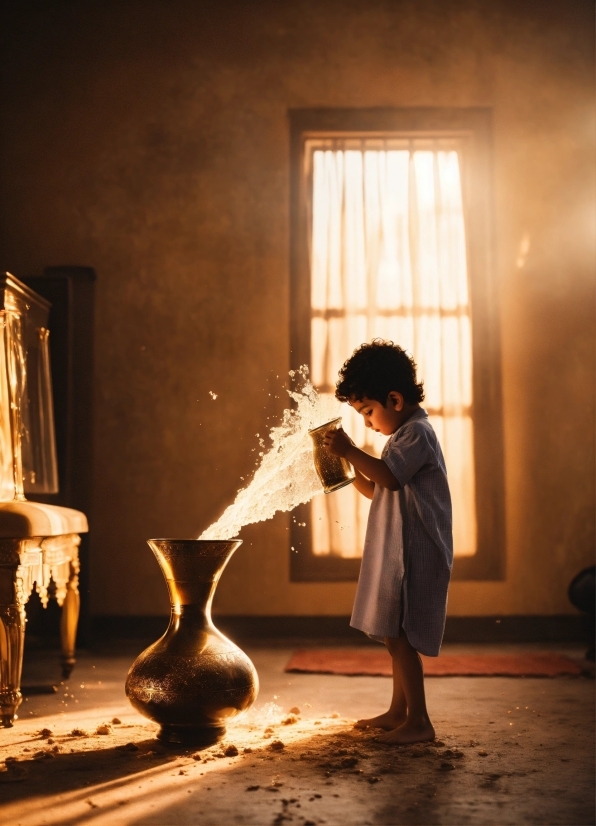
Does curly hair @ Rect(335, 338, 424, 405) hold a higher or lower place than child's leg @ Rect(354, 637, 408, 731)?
higher

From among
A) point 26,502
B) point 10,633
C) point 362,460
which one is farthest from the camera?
point 26,502

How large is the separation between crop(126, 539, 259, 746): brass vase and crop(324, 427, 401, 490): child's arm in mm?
399

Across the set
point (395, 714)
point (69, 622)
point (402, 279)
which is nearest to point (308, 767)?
point (395, 714)

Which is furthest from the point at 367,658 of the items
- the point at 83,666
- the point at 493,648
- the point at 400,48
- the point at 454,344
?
the point at 400,48

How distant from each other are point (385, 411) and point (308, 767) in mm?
993

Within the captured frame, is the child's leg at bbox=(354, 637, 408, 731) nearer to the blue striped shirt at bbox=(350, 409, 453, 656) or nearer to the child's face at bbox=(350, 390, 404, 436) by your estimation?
the blue striped shirt at bbox=(350, 409, 453, 656)

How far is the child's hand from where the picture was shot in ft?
7.77

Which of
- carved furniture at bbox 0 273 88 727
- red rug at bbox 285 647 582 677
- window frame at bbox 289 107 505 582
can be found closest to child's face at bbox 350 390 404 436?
carved furniture at bbox 0 273 88 727

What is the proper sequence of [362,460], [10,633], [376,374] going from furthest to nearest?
[10,633] → [376,374] → [362,460]

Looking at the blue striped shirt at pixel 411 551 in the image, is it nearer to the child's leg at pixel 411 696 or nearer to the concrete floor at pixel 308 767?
the child's leg at pixel 411 696

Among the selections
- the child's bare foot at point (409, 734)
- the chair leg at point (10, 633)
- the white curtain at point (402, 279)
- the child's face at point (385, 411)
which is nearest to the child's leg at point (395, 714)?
the child's bare foot at point (409, 734)

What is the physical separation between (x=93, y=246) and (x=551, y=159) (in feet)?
8.95

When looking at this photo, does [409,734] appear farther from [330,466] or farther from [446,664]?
[446,664]

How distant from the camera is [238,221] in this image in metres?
4.98
